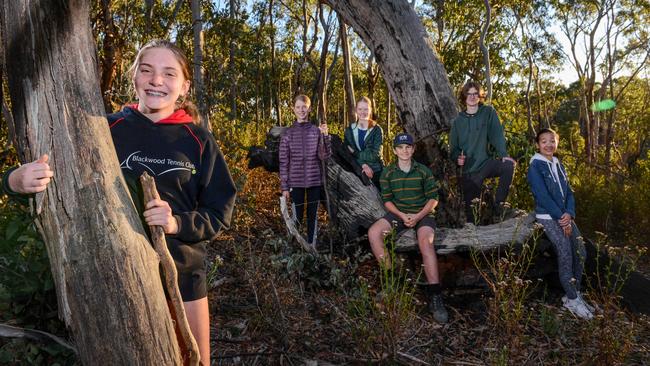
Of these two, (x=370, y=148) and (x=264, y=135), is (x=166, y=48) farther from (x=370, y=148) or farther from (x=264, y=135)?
(x=264, y=135)

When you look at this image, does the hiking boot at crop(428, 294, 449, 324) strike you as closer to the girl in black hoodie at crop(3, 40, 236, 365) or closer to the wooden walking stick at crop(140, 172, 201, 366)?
the girl in black hoodie at crop(3, 40, 236, 365)

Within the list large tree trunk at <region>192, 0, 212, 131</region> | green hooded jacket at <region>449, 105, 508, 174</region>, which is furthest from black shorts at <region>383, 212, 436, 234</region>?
large tree trunk at <region>192, 0, 212, 131</region>

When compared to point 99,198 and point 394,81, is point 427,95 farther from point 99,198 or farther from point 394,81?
point 99,198

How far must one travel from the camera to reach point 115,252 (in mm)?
1269

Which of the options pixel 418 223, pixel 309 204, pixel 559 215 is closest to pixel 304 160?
pixel 309 204

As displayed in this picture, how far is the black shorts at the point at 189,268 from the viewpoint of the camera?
154 cm

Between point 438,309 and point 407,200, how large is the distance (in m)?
0.94

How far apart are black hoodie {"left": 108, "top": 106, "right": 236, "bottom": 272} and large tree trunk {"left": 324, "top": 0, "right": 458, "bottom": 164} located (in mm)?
3308

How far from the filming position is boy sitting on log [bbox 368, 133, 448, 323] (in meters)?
3.87

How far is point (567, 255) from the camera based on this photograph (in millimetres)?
3867

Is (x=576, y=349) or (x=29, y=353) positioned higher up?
(x=29, y=353)

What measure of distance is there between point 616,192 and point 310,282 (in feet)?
17.1

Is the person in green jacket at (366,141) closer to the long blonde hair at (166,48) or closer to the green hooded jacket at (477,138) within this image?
the green hooded jacket at (477,138)

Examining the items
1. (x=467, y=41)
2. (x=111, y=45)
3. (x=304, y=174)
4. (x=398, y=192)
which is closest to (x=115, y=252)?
(x=398, y=192)
